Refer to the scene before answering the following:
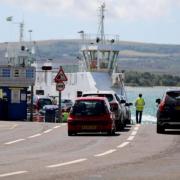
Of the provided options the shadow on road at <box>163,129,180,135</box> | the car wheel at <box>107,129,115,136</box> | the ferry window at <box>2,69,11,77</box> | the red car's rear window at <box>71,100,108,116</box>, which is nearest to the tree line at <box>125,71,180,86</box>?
the ferry window at <box>2,69,11,77</box>

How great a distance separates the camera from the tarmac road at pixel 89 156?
595 inches

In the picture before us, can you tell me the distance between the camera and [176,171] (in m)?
15.9

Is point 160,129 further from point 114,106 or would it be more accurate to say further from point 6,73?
point 6,73

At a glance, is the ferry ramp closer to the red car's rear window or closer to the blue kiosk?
the blue kiosk

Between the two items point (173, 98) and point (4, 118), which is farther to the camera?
point (4, 118)

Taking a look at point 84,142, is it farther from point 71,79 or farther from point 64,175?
point 71,79

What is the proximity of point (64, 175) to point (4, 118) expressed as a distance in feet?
101

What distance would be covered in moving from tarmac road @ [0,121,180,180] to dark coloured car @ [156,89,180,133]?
1.73 feet

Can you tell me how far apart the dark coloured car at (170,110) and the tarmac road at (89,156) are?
0.53 meters

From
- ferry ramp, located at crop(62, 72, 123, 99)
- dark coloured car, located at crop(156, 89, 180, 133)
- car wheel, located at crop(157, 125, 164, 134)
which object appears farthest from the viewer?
ferry ramp, located at crop(62, 72, 123, 99)

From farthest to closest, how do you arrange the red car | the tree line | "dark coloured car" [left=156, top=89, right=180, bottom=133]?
the tree line
"dark coloured car" [left=156, top=89, right=180, bottom=133]
the red car

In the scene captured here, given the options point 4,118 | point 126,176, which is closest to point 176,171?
point 126,176

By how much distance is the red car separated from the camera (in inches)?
1103

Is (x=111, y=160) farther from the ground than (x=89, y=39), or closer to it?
closer to it
